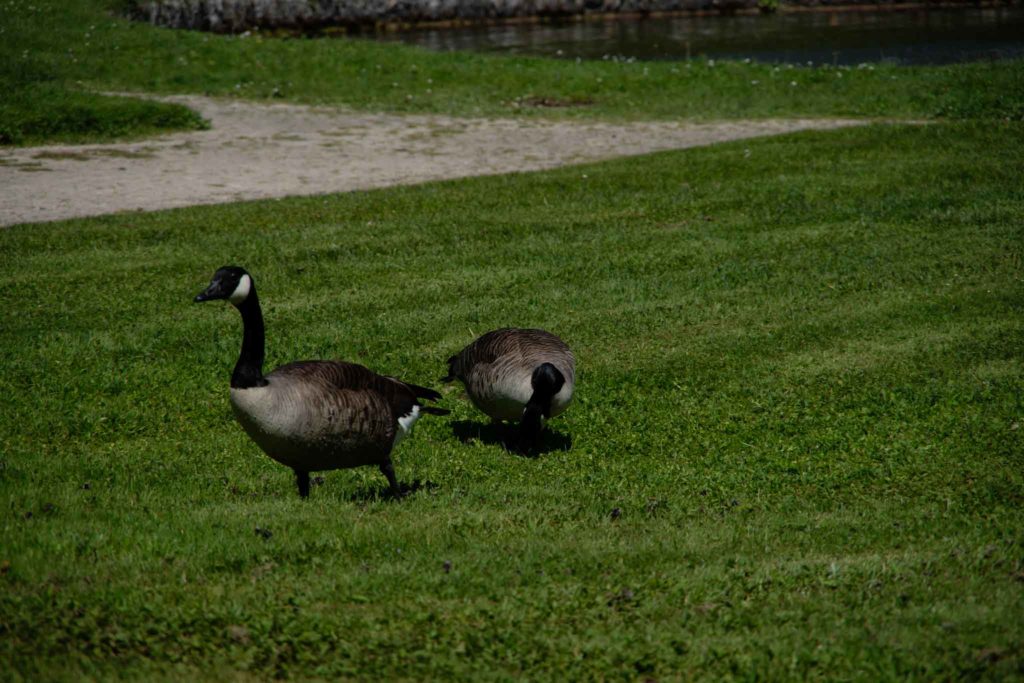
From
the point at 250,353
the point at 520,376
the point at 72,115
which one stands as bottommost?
the point at 520,376

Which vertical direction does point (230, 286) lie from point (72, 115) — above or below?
below

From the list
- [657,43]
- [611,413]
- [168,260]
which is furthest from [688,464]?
[657,43]

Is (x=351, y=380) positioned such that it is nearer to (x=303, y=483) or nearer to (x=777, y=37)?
(x=303, y=483)

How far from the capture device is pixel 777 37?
4138cm

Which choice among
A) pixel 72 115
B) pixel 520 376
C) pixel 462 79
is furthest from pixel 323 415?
pixel 462 79

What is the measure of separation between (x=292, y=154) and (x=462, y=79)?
22.8 feet

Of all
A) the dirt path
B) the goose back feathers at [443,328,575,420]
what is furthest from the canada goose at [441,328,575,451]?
the dirt path

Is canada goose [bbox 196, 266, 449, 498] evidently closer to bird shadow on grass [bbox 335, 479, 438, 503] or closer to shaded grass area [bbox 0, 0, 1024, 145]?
bird shadow on grass [bbox 335, 479, 438, 503]

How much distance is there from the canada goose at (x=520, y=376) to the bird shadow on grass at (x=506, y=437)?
17 cm

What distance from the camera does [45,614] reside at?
5.68m

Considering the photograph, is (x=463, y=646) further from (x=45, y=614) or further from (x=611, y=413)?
(x=611, y=413)

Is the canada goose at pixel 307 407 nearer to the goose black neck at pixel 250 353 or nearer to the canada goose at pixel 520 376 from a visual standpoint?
the goose black neck at pixel 250 353

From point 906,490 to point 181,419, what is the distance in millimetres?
5868

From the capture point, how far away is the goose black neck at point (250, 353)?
724 centimetres
